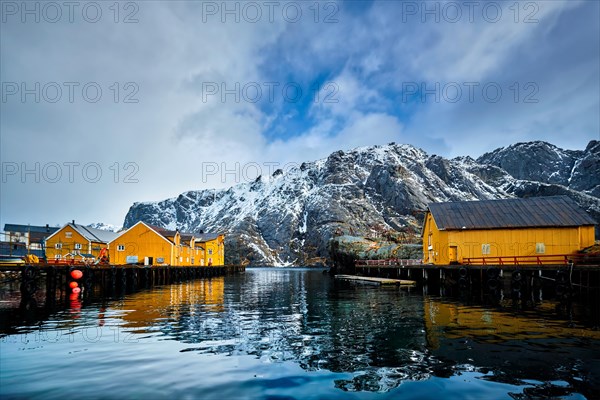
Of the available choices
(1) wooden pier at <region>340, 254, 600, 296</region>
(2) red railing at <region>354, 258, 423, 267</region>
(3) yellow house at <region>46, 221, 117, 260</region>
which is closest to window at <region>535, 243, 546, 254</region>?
(1) wooden pier at <region>340, 254, 600, 296</region>

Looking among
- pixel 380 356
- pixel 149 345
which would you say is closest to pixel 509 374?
pixel 380 356

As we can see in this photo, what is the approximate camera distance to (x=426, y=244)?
196ft

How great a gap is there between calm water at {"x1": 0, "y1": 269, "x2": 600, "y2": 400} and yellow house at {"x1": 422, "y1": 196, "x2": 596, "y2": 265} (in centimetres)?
2578

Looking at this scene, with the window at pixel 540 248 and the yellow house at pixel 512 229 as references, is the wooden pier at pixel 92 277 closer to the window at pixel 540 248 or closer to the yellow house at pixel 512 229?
the yellow house at pixel 512 229

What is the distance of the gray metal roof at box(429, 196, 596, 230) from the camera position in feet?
148

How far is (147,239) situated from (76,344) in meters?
60.8

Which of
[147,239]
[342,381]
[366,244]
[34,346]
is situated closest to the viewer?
[342,381]

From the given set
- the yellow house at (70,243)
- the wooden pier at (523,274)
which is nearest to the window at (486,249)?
the wooden pier at (523,274)

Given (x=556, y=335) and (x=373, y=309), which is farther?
(x=373, y=309)

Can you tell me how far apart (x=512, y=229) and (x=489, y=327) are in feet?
107

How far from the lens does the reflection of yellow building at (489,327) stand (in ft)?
51.4

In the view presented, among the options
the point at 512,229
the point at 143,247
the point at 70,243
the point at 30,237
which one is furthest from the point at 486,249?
the point at 30,237

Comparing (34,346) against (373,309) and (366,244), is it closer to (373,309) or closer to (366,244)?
(373,309)

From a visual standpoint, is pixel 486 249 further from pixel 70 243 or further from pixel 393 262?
pixel 70 243
